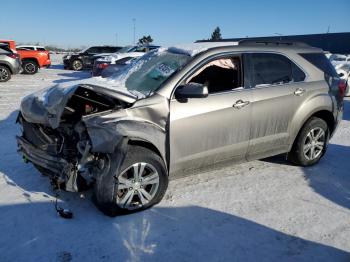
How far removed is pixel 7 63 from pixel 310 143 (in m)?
13.3

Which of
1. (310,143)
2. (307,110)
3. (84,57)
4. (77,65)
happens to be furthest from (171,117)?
(77,65)

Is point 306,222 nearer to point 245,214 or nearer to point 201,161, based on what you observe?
point 245,214

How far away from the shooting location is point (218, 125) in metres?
4.12

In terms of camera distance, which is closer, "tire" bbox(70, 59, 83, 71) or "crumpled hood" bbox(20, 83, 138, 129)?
"crumpled hood" bbox(20, 83, 138, 129)

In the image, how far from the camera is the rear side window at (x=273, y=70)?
14.8 feet

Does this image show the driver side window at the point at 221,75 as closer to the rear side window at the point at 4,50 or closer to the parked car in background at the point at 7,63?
the parked car in background at the point at 7,63

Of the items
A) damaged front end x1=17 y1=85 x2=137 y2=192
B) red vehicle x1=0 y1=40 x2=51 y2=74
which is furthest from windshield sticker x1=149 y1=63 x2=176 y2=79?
red vehicle x1=0 y1=40 x2=51 y2=74

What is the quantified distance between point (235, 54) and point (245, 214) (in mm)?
1943

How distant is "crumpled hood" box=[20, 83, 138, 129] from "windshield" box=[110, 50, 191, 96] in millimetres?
274

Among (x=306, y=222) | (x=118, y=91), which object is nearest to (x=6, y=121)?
(x=118, y=91)

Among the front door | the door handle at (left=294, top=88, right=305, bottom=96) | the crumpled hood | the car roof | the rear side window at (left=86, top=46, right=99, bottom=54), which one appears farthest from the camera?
the rear side window at (left=86, top=46, right=99, bottom=54)

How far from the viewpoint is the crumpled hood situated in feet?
12.4

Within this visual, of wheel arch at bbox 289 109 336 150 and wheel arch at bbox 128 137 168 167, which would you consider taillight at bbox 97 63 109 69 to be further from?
wheel arch at bbox 128 137 168 167

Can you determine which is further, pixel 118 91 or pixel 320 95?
pixel 320 95
